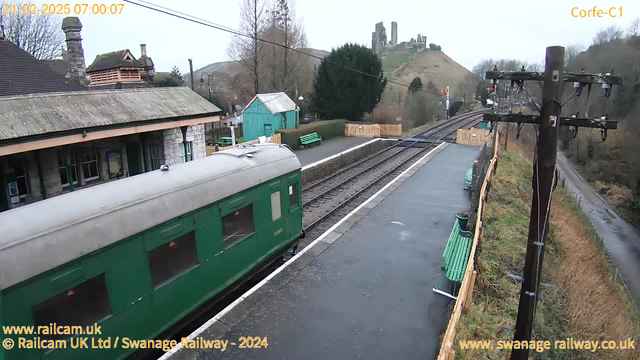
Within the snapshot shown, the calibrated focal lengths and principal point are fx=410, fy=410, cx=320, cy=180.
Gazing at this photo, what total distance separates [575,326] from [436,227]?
461 cm

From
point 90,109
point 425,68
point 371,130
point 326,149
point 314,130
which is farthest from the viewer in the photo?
point 425,68

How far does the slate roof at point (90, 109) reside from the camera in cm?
1018

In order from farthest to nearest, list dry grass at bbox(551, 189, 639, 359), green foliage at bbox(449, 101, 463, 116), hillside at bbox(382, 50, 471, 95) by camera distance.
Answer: hillside at bbox(382, 50, 471, 95) → green foliage at bbox(449, 101, 463, 116) → dry grass at bbox(551, 189, 639, 359)

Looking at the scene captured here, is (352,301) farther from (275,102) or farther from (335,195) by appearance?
(275,102)

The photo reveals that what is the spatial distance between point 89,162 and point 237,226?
8.00m

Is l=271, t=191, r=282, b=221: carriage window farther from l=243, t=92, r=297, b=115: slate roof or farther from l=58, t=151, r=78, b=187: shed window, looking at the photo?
l=243, t=92, r=297, b=115: slate roof

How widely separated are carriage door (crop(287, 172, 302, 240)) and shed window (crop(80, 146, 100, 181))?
7485 mm

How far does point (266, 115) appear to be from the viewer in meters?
28.9

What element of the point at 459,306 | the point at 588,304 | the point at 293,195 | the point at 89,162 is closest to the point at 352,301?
the point at 459,306

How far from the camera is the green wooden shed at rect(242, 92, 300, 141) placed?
28797mm

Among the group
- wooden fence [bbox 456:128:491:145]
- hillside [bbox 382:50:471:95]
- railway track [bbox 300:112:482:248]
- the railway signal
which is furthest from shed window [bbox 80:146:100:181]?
hillside [bbox 382:50:471:95]

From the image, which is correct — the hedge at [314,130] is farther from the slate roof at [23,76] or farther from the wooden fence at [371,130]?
the slate roof at [23,76]

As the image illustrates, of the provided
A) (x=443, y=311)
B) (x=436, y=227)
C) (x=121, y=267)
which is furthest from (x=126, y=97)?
(x=443, y=311)

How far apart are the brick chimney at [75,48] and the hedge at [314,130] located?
1193cm
